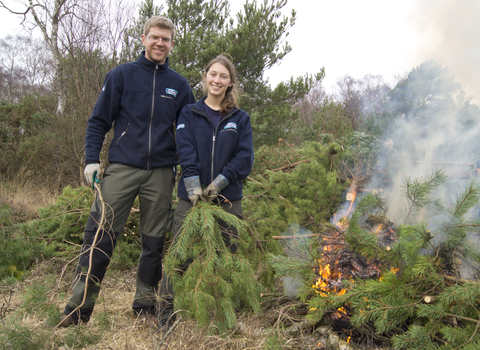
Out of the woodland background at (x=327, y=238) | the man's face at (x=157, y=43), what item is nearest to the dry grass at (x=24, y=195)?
the woodland background at (x=327, y=238)

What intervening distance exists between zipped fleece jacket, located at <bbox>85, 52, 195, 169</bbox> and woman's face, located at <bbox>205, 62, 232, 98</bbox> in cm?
41

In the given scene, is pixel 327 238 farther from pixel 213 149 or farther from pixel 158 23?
pixel 158 23

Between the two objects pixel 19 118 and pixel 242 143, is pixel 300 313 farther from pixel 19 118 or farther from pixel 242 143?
pixel 19 118

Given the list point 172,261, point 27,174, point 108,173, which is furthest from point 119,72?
point 27,174

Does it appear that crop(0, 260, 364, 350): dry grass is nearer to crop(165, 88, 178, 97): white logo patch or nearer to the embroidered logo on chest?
the embroidered logo on chest

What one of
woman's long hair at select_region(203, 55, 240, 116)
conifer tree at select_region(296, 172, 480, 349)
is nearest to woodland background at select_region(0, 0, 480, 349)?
conifer tree at select_region(296, 172, 480, 349)

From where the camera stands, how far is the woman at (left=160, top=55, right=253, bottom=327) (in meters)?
2.52

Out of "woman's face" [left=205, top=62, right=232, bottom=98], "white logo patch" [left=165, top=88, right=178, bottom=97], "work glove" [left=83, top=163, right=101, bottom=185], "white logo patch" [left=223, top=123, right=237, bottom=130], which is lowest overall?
"work glove" [left=83, top=163, right=101, bottom=185]

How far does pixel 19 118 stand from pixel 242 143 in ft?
30.6

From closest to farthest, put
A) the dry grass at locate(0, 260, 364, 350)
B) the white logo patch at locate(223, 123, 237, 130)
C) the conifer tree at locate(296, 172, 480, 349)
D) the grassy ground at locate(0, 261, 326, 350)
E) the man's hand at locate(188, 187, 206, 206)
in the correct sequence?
1. the conifer tree at locate(296, 172, 480, 349)
2. the grassy ground at locate(0, 261, 326, 350)
3. the dry grass at locate(0, 260, 364, 350)
4. the man's hand at locate(188, 187, 206, 206)
5. the white logo patch at locate(223, 123, 237, 130)

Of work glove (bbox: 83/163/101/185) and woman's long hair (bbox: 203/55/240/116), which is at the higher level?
woman's long hair (bbox: 203/55/240/116)

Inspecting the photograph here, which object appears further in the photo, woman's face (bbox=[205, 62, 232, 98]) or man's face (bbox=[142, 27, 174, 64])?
man's face (bbox=[142, 27, 174, 64])

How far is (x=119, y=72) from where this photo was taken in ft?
9.23

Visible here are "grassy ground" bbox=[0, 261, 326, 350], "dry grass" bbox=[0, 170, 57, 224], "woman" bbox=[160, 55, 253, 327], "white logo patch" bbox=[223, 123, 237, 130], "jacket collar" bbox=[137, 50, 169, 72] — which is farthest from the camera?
"dry grass" bbox=[0, 170, 57, 224]
